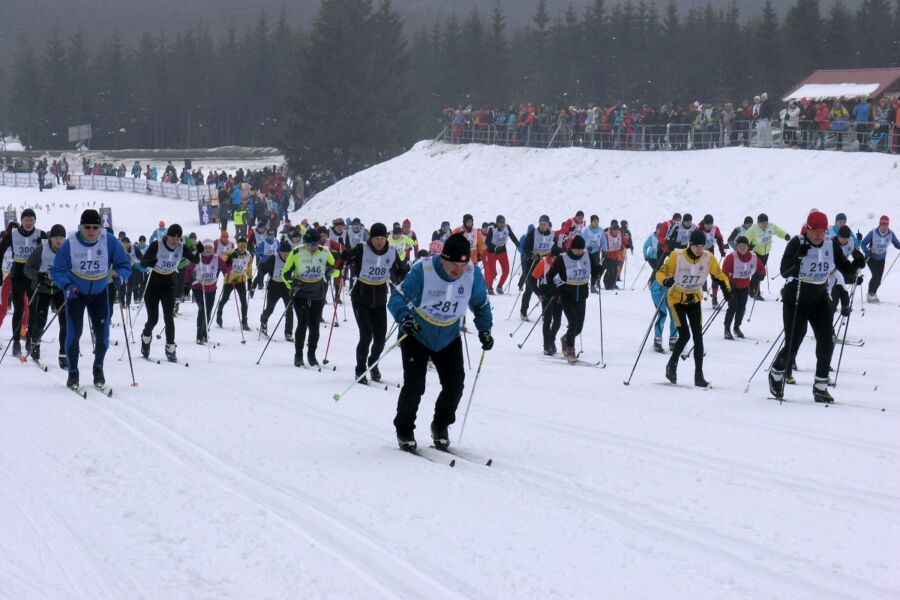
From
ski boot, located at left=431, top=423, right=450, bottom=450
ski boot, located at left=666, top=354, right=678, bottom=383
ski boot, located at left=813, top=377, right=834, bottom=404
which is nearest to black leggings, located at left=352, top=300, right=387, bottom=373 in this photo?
ski boot, located at left=666, top=354, right=678, bottom=383

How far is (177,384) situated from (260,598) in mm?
7324

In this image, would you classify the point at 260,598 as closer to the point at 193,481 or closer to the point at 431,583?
the point at 431,583

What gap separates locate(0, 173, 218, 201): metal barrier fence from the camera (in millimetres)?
56156

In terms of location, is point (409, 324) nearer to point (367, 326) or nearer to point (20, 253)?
point (367, 326)

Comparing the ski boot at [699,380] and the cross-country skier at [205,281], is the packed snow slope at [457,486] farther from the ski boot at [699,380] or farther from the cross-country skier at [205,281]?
the cross-country skier at [205,281]

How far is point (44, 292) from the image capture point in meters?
14.2

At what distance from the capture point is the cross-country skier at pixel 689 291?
12602 mm

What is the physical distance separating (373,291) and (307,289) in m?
2.07

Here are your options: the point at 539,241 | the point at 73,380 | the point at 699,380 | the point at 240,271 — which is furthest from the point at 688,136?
the point at 73,380

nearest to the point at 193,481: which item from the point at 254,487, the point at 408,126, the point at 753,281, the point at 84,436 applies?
the point at 254,487

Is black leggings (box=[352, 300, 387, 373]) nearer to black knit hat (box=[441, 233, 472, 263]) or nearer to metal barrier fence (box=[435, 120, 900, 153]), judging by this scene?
black knit hat (box=[441, 233, 472, 263])

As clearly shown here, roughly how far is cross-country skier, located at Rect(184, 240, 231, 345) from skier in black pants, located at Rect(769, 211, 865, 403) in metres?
9.33

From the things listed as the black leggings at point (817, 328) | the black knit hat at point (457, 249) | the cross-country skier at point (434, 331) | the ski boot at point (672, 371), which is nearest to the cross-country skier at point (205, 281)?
the ski boot at point (672, 371)

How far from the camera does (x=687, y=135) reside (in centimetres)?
3753
